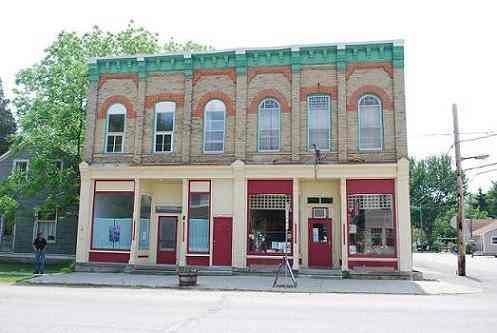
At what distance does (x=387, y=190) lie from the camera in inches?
776

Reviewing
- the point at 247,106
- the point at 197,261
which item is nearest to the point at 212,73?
the point at 247,106

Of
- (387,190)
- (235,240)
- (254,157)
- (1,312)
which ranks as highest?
(254,157)

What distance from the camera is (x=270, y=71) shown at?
70.7 feet

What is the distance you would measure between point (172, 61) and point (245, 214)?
8.00 metres

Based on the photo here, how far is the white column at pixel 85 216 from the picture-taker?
71.5ft

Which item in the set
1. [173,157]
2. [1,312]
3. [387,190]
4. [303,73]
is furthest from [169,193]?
[1,312]

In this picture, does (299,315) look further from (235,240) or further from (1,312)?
(235,240)

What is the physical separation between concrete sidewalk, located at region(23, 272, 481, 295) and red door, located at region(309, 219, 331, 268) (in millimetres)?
2218

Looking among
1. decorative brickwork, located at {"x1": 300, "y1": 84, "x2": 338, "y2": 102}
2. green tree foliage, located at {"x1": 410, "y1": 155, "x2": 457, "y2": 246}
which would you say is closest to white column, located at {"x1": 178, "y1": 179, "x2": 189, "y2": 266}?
decorative brickwork, located at {"x1": 300, "y1": 84, "x2": 338, "y2": 102}

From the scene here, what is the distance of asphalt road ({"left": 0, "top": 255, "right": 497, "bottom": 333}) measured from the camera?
8.97 metres

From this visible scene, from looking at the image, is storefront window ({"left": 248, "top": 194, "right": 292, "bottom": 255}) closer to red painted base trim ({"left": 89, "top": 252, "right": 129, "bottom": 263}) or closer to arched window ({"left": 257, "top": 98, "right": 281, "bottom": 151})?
arched window ({"left": 257, "top": 98, "right": 281, "bottom": 151})

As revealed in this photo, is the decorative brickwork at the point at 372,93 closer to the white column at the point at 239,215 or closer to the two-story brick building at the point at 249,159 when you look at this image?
the two-story brick building at the point at 249,159

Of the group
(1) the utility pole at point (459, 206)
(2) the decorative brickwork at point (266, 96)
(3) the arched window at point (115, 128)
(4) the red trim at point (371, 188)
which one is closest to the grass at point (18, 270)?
(3) the arched window at point (115, 128)

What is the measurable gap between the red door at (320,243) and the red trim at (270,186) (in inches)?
78.8
